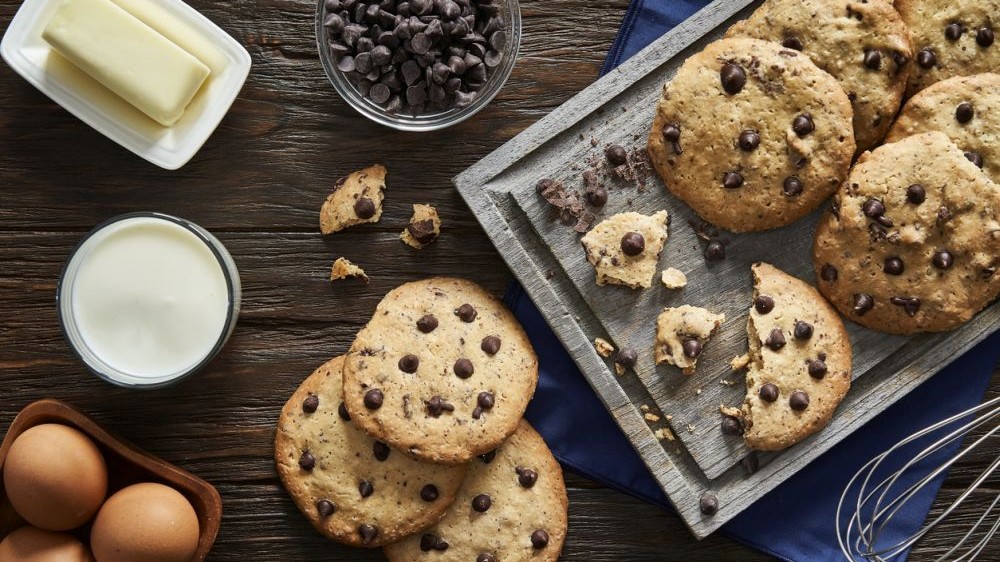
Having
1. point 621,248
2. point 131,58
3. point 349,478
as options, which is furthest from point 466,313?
point 131,58

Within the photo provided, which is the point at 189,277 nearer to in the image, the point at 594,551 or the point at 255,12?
the point at 255,12

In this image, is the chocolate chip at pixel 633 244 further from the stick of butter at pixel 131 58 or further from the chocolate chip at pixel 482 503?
the stick of butter at pixel 131 58

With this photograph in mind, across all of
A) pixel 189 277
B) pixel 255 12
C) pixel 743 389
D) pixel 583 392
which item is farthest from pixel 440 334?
pixel 255 12

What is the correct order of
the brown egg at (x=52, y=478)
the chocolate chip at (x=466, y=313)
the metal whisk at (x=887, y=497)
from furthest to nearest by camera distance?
the metal whisk at (x=887, y=497) < the chocolate chip at (x=466, y=313) < the brown egg at (x=52, y=478)

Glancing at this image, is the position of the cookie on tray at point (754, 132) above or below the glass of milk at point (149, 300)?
above

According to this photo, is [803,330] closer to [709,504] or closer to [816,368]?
[816,368]

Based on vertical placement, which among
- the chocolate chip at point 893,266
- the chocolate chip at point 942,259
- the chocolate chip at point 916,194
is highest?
the chocolate chip at point 916,194

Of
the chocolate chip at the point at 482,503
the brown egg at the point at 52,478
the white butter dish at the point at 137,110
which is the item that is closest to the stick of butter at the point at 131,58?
the white butter dish at the point at 137,110

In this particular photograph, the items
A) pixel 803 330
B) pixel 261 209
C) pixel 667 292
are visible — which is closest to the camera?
pixel 803 330
